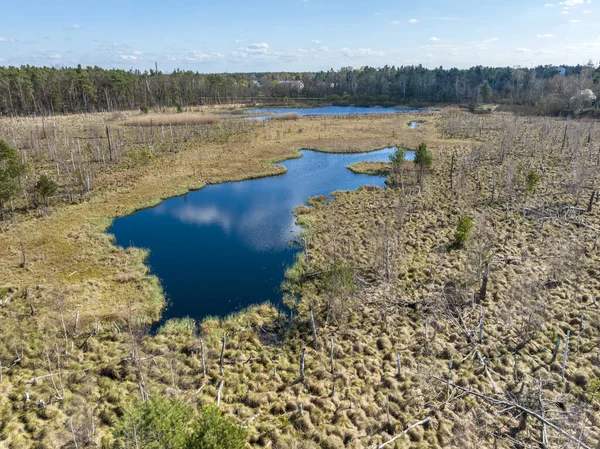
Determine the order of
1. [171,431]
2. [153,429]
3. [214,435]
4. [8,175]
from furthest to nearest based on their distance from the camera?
[8,175] < [171,431] < [153,429] < [214,435]

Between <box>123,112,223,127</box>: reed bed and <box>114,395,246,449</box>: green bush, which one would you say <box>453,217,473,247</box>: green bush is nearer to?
<box>114,395,246,449</box>: green bush

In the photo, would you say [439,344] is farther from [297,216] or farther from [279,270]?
[297,216]

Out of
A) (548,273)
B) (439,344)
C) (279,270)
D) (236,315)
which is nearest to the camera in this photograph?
(439,344)

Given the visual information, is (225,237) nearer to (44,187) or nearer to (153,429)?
(44,187)

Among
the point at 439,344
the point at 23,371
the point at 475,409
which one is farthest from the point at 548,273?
the point at 23,371

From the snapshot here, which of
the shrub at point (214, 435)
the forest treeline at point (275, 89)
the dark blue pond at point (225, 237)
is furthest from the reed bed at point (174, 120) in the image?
the shrub at point (214, 435)

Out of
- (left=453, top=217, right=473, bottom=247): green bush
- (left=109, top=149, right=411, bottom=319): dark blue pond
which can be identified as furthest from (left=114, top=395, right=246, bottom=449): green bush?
(left=453, top=217, right=473, bottom=247): green bush

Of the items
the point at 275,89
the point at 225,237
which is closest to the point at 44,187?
the point at 225,237
